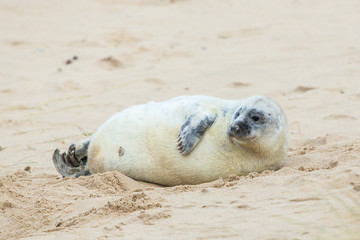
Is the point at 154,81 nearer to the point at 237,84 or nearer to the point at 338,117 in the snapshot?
the point at 237,84

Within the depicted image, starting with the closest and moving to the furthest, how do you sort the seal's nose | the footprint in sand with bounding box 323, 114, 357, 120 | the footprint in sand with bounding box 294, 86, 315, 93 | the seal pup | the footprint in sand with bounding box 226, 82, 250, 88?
the seal's nose < the seal pup < the footprint in sand with bounding box 323, 114, 357, 120 < the footprint in sand with bounding box 294, 86, 315, 93 < the footprint in sand with bounding box 226, 82, 250, 88

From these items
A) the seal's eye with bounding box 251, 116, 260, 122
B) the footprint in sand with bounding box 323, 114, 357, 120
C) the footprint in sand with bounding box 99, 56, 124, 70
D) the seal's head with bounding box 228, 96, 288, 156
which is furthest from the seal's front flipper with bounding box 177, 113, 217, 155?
the footprint in sand with bounding box 99, 56, 124, 70

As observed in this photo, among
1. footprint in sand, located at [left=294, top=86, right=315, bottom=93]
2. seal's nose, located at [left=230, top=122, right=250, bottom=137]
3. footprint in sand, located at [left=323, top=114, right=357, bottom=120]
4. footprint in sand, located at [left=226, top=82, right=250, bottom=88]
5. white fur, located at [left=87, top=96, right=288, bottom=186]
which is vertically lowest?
footprint in sand, located at [left=226, top=82, right=250, bottom=88]

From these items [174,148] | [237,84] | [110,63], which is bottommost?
[110,63]

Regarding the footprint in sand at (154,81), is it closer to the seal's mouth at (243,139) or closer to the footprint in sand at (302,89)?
the footprint in sand at (302,89)

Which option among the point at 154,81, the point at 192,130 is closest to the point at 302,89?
the point at 154,81

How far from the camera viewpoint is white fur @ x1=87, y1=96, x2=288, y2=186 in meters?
4.56

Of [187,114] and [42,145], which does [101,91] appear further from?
[187,114]

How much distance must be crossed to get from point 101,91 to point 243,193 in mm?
4495

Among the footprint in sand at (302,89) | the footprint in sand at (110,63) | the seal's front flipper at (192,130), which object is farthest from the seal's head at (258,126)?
the footprint in sand at (110,63)

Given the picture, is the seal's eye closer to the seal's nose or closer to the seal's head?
the seal's head

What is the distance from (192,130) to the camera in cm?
459

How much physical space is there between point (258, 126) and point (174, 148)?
59 centimetres

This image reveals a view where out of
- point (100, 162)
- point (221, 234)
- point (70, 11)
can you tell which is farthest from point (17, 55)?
point (221, 234)
